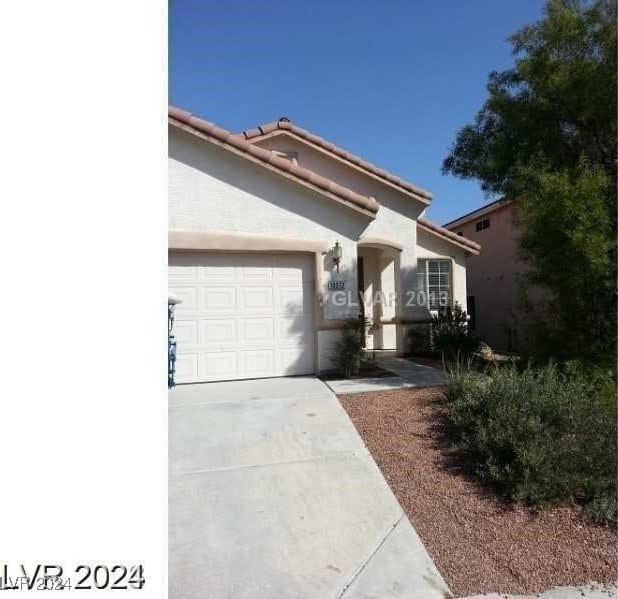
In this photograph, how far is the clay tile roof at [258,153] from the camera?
6.83 m

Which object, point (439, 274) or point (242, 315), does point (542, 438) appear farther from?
point (439, 274)

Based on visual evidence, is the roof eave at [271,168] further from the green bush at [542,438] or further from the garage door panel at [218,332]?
the green bush at [542,438]

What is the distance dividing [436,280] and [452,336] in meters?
2.96

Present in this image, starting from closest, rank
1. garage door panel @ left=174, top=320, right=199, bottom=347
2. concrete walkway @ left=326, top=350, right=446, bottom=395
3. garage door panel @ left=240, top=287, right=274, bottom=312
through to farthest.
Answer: concrete walkway @ left=326, top=350, right=446, bottom=395 < garage door panel @ left=174, top=320, right=199, bottom=347 < garage door panel @ left=240, top=287, right=274, bottom=312

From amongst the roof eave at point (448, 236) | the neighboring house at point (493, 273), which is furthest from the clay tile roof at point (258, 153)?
the neighboring house at point (493, 273)

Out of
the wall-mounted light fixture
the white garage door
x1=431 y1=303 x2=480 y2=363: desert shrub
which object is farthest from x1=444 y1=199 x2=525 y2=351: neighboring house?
the white garage door

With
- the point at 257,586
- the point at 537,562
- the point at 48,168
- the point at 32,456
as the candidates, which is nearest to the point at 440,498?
the point at 537,562

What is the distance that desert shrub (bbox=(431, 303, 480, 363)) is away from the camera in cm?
927

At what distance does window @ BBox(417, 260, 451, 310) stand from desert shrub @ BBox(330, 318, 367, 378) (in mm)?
5216

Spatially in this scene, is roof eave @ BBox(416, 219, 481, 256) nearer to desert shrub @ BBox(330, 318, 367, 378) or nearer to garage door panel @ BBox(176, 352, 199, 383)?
desert shrub @ BBox(330, 318, 367, 378)

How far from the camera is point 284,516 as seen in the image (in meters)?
3.25

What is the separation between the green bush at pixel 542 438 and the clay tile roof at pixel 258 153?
425 centimetres

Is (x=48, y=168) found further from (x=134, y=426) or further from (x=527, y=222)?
(x=527, y=222)

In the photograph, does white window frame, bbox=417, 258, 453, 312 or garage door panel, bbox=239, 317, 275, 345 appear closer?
garage door panel, bbox=239, 317, 275, 345
